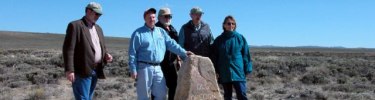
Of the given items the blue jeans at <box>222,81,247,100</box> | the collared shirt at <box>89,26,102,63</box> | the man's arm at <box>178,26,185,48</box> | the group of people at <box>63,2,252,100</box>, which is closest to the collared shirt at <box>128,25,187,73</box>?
the group of people at <box>63,2,252,100</box>

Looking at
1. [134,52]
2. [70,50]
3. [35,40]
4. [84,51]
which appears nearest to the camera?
[70,50]

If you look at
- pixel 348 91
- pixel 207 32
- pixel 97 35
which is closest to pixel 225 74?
pixel 207 32

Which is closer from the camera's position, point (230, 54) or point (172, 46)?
point (172, 46)

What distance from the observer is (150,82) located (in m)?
5.76

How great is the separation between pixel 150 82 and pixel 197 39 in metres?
0.93

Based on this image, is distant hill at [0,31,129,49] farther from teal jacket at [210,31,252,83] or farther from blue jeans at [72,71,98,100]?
blue jeans at [72,71,98,100]

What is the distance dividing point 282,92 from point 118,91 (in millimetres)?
3817

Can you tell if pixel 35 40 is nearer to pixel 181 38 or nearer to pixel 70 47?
pixel 181 38

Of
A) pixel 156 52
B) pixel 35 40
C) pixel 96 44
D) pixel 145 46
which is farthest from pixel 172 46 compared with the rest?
pixel 35 40

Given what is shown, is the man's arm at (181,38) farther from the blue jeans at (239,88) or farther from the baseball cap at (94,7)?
the baseball cap at (94,7)

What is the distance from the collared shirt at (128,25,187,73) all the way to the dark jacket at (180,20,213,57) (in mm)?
596

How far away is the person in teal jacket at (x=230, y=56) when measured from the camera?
6.46 m

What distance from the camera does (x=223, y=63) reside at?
652 cm

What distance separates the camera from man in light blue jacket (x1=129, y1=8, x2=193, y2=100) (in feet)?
18.5
